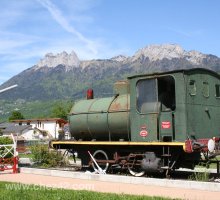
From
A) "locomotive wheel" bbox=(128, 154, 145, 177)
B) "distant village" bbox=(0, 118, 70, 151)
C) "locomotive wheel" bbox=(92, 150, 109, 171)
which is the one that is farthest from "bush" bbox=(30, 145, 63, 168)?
"distant village" bbox=(0, 118, 70, 151)

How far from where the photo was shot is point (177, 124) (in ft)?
43.4

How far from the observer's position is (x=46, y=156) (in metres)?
19.6

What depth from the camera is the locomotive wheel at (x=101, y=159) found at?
15.6 m

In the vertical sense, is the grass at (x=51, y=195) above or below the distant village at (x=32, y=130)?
below

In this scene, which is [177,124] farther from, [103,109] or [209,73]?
[103,109]

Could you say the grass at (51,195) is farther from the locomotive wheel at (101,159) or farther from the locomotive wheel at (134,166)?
the locomotive wheel at (101,159)

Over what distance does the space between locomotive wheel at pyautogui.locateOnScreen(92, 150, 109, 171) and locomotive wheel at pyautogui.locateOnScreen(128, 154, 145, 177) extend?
4.03 feet

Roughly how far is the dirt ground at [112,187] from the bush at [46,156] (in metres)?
4.02

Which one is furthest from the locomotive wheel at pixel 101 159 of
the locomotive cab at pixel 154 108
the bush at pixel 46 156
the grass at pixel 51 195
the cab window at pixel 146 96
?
the grass at pixel 51 195

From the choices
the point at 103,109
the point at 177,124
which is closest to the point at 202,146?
the point at 177,124

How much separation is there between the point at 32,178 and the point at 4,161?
3.61m

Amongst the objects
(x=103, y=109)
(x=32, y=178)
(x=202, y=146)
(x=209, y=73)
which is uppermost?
(x=209, y=73)

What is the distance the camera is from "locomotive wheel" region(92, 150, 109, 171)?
1559cm

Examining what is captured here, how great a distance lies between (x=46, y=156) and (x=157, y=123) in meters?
7.91
